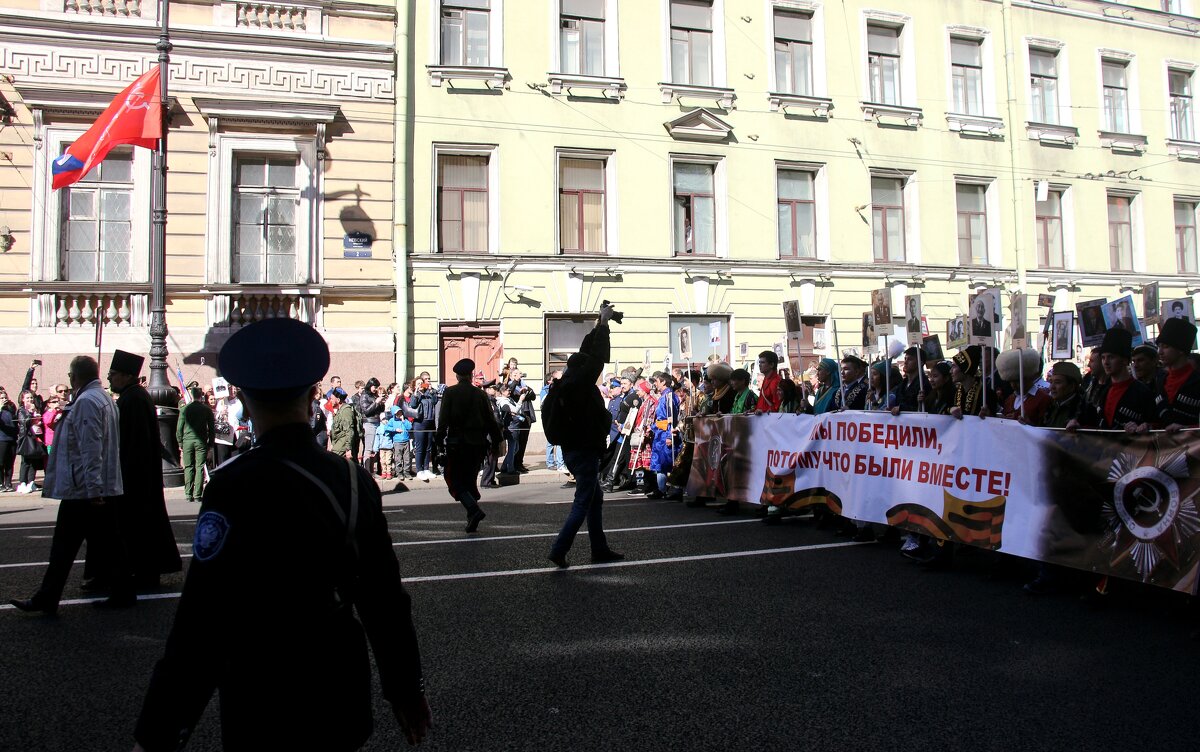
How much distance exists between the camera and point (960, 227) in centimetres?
2592

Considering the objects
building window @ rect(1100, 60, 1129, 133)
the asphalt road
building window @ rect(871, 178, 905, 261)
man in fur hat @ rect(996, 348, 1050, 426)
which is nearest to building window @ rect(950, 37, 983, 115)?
building window @ rect(871, 178, 905, 261)

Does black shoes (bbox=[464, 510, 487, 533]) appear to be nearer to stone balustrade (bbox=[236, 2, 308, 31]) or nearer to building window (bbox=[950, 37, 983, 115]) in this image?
stone balustrade (bbox=[236, 2, 308, 31])

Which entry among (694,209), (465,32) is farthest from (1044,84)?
(465,32)

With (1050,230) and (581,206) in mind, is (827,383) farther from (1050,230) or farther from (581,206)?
(1050,230)

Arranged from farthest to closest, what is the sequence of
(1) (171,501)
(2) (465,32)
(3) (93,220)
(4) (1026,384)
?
1. (2) (465,32)
2. (3) (93,220)
3. (1) (171,501)
4. (4) (1026,384)

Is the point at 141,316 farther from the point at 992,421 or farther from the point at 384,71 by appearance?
the point at 992,421

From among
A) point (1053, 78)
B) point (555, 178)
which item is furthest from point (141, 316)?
point (1053, 78)

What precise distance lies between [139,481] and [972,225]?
24.2m

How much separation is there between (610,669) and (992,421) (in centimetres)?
413

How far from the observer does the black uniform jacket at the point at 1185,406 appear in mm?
6410

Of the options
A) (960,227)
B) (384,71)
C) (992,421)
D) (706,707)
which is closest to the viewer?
(706,707)

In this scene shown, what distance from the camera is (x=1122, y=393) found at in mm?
6852

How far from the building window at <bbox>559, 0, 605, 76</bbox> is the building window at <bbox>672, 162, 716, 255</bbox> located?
128 inches

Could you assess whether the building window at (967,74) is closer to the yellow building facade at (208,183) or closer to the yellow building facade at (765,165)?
the yellow building facade at (765,165)
